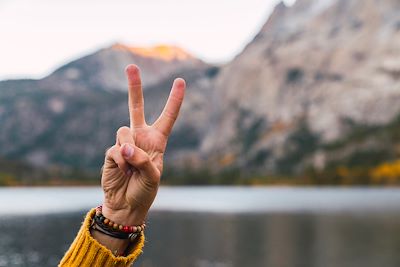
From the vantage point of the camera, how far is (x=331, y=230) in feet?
237

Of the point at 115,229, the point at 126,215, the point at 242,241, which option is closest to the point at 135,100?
the point at 126,215

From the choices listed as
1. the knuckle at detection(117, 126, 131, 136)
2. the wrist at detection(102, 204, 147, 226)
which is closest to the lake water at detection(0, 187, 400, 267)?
the wrist at detection(102, 204, 147, 226)

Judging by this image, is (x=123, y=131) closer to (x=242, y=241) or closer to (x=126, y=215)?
(x=126, y=215)

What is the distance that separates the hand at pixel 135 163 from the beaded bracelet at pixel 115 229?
0.05 m

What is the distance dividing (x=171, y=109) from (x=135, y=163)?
644mm

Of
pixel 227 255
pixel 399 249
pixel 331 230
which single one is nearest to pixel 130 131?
pixel 227 255

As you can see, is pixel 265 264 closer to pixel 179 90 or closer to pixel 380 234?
pixel 380 234

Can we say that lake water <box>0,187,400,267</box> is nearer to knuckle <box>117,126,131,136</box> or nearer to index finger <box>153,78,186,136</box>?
index finger <box>153,78,186,136</box>

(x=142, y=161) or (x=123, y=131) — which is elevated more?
(x=123, y=131)

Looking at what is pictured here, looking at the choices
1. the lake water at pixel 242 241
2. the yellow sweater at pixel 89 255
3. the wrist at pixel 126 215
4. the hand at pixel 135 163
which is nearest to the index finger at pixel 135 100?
the hand at pixel 135 163

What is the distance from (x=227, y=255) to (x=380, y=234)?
870 inches

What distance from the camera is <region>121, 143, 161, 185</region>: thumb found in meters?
3.82

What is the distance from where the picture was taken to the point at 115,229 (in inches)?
164

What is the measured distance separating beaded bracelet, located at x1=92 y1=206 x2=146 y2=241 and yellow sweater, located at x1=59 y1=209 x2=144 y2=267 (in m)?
0.08
